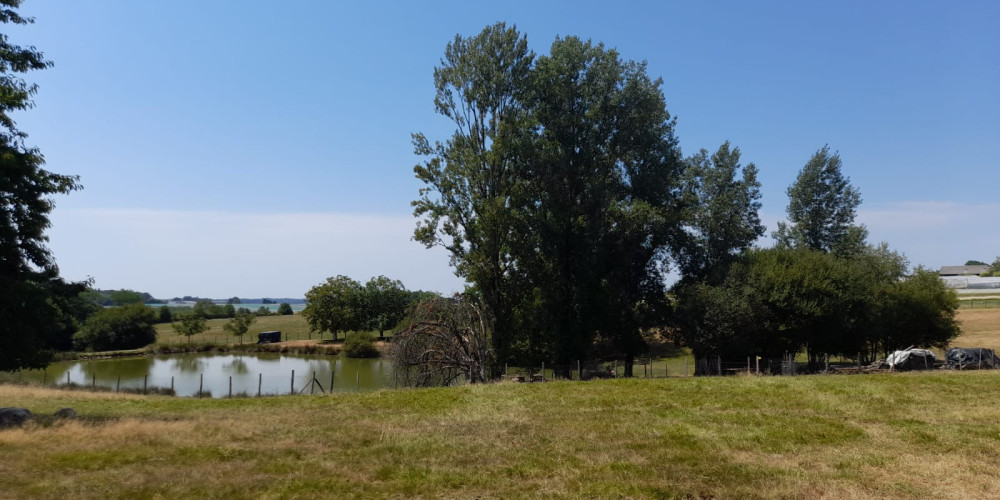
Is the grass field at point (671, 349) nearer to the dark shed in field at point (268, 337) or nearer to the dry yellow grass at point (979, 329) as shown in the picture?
the dry yellow grass at point (979, 329)

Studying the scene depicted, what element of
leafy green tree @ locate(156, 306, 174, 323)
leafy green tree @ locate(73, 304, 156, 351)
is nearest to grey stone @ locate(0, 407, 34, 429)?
leafy green tree @ locate(73, 304, 156, 351)

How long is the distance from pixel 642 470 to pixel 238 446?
951cm

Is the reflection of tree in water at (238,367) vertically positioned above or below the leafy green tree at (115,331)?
below

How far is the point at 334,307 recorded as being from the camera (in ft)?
294

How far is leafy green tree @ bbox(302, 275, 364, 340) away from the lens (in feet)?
292

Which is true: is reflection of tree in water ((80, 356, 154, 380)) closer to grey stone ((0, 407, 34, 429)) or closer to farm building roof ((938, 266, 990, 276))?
grey stone ((0, 407, 34, 429))

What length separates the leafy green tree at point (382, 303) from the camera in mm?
89000

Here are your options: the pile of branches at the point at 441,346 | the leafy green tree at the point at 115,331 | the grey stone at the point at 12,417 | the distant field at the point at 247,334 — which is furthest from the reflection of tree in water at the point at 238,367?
the grey stone at the point at 12,417

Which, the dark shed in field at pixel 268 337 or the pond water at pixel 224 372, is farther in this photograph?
the dark shed in field at pixel 268 337

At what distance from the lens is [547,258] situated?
34656mm

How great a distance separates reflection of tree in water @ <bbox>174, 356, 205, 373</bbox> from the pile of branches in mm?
43645

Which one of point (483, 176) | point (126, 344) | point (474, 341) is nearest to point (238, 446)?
point (474, 341)

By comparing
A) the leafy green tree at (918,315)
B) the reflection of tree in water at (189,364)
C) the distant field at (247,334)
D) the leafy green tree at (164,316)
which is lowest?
the reflection of tree in water at (189,364)

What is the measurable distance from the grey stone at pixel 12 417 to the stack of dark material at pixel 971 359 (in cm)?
4023
